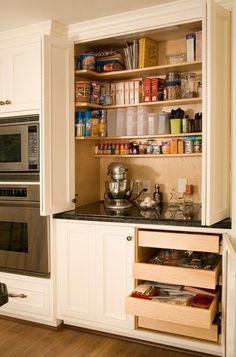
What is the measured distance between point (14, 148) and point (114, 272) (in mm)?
1192

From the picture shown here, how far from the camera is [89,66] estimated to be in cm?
278

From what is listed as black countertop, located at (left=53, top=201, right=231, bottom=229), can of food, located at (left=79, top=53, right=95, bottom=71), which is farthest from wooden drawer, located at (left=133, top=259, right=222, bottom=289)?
can of food, located at (left=79, top=53, right=95, bottom=71)

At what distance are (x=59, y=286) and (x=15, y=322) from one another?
515mm

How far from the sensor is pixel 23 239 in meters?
2.70

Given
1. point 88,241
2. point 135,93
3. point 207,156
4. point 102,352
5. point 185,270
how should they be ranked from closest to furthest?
point 207,156
point 185,270
point 102,352
point 88,241
point 135,93

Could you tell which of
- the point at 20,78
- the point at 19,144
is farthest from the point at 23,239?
the point at 20,78

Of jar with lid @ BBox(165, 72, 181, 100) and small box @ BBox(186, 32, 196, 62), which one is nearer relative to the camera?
small box @ BBox(186, 32, 196, 62)

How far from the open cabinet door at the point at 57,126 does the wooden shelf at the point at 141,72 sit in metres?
0.23

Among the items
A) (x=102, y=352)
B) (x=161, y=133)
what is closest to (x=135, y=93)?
(x=161, y=133)

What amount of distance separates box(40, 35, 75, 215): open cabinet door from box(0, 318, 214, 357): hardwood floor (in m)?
0.90

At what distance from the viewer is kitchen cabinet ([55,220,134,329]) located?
2.38m

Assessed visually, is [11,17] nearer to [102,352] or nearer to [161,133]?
[161,133]

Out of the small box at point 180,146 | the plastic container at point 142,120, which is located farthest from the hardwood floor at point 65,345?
the plastic container at point 142,120

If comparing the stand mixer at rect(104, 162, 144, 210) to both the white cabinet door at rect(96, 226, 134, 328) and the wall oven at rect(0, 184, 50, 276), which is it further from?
the wall oven at rect(0, 184, 50, 276)
